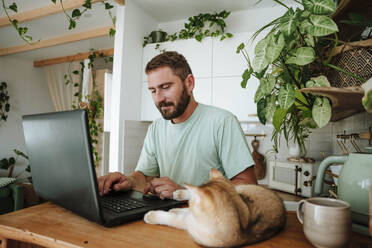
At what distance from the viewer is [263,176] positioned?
267 cm

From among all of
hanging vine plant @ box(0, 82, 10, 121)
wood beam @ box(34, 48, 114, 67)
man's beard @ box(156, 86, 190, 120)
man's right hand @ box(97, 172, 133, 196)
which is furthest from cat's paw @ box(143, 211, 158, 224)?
hanging vine plant @ box(0, 82, 10, 121)

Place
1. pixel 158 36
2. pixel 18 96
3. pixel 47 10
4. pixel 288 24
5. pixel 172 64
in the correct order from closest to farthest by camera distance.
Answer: pixel 288 24, pixel 172 64, pixel 47 10, pixel 158 36, pixel 18 96

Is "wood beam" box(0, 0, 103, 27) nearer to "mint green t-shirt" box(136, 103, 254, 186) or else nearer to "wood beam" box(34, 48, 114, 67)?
"wood beam" box(34, 48, 114, 67)

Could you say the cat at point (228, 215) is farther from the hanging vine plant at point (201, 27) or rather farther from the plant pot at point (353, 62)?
the hanging vine plant at point (201, 27)

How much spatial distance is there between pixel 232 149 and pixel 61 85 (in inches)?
174

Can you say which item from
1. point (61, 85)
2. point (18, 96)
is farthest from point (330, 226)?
point (18, 96)

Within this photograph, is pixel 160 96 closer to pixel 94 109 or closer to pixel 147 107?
pixel 147 107

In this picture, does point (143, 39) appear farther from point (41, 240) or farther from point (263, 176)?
point (41, 240)

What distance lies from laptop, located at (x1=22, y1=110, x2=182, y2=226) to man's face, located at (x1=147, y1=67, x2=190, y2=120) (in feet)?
1.93

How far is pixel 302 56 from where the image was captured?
70 centimetres

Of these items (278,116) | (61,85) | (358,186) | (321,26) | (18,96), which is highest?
(61,85)

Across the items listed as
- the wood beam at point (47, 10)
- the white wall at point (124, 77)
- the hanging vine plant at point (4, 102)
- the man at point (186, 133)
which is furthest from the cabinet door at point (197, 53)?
the hanging vine plant at point (4, 102)

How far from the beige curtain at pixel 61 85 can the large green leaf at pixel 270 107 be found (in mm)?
4253

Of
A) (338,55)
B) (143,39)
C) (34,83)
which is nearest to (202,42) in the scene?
(143,39)
